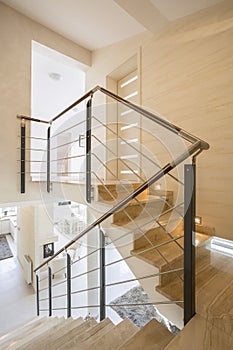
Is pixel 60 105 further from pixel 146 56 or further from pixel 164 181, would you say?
pixel 164 181

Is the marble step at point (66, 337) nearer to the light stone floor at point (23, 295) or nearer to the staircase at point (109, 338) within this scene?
the staircase at point (109, 338)

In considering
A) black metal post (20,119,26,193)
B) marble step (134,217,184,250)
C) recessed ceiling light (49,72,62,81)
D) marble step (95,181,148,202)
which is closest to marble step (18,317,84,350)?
marble step (134,217,184,250)

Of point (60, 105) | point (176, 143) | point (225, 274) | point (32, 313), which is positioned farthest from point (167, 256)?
point (60, 105)

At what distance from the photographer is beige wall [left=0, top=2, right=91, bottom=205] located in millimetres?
2441

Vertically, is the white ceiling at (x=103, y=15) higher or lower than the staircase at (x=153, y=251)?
higher

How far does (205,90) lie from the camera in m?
1.97

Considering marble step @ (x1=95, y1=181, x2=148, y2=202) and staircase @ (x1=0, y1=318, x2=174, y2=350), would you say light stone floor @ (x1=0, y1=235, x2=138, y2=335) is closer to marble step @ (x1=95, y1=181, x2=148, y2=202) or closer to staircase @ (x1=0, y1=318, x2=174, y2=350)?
staircase @ (x1=0, y1=318, x2=174, y2=350)

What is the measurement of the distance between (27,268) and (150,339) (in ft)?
15.7

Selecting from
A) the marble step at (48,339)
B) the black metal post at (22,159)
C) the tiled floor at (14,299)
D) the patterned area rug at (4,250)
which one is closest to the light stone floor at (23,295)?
the tiled floor at (14,299)

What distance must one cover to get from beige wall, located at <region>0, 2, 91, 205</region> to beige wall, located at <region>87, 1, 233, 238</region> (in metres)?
1.71

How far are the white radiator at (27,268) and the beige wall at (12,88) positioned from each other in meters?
2.99

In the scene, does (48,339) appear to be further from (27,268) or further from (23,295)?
(27,268)

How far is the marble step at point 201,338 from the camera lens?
2.77 ft

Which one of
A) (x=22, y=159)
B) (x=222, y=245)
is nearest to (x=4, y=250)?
(x=22, y=159)
